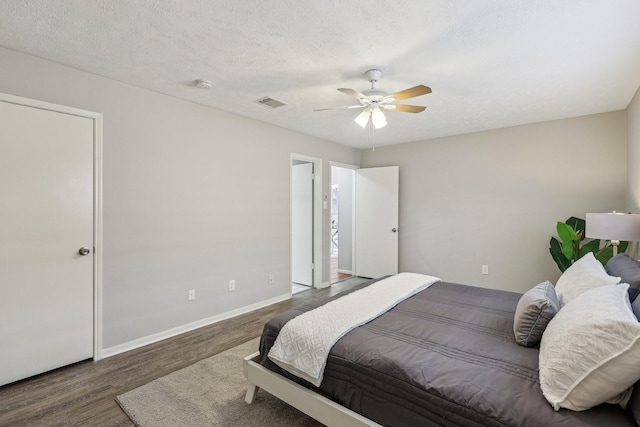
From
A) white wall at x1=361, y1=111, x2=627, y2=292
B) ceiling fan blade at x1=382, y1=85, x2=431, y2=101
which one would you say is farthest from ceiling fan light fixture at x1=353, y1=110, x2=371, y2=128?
white wall at x1=361, y1=111, x2=627, y2=292

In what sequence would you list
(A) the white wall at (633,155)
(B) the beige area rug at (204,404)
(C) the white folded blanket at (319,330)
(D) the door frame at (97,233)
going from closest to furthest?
1. (C) the white folded blanket at (319,330)
2. (B) the beige area rug at (204,404)
3. (D) the door frame at (97,233)
4. (A) the white wall at (633,155)

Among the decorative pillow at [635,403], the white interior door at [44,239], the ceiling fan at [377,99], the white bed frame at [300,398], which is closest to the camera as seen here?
the decorative pillow at [635,403]

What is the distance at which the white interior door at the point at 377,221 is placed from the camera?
5.33 meters

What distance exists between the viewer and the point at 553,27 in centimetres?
194

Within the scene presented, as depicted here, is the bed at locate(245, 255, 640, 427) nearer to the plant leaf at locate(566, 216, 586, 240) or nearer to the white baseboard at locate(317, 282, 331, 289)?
the plant leaf at locate(566, 216, 586, 240)

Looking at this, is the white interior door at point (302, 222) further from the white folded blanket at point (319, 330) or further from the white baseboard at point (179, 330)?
the white folded blanket at point (319, 330)

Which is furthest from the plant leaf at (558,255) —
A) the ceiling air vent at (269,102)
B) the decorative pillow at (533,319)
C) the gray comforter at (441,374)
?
the ceiling air vent at (269,102)

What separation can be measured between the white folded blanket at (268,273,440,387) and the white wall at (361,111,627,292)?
2.75 metres

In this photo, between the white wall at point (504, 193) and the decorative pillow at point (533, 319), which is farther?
the white wall at point (504, 193)

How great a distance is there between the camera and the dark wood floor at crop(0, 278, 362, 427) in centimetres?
195

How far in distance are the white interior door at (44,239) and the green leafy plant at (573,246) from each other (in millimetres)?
4899

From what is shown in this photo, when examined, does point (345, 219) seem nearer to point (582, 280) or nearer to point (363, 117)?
point (363, 117)

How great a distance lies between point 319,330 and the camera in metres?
1.81

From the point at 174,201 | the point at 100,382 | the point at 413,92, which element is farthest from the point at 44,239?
the point at 413,92
